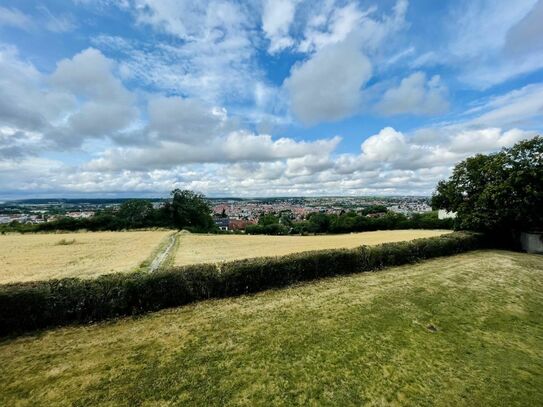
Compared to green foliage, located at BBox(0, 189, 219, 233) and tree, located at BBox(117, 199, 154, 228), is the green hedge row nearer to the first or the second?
green foliage, located at BBox(0, 189, 219, 233)

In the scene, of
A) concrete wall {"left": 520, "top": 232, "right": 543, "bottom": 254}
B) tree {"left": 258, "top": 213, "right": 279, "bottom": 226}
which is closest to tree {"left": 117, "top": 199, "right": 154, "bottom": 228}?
tree {"left": 258, "top": 213, "right": 279, "bottom": 226}

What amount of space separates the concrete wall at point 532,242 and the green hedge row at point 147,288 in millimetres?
18403

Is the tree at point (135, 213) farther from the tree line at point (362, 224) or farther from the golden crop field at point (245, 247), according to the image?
the golden crop field at point (245, 247)

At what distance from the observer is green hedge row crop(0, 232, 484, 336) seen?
A: 8180mm

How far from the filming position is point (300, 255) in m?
13.5

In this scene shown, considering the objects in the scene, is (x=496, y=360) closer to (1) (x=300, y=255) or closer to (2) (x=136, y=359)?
(1) (x=300, y=255)

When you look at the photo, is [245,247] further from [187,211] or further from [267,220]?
[267,220]

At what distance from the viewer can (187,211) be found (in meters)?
72.1

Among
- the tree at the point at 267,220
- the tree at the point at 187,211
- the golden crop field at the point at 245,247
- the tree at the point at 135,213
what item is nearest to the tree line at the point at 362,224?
the tree at the point at 267,220

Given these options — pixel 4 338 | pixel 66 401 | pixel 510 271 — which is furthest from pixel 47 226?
pixel 510 271

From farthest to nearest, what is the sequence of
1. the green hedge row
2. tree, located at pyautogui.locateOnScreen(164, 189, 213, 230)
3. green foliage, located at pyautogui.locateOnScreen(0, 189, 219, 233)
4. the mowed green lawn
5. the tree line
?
tree, located at pyautogui.locateOnScreen(164, 189, 213, 230)
green foliage, located at pyautogui.locateOnScreen(0, 189, 219, 233)
the tree line
the green hedge row
the mowed green lawn

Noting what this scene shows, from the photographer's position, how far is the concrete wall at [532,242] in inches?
938

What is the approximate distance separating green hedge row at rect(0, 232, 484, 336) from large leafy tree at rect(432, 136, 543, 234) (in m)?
14.9

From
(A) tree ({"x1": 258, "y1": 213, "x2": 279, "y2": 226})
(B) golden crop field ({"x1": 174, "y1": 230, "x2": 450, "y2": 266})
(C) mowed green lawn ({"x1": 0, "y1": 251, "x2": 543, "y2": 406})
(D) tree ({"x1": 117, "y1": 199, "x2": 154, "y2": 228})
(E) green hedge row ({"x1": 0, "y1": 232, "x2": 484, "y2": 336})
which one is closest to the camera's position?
(C) mowed green lawn ({"x1": 0, "y1": 251, "x2": 543, "y2": 406})
